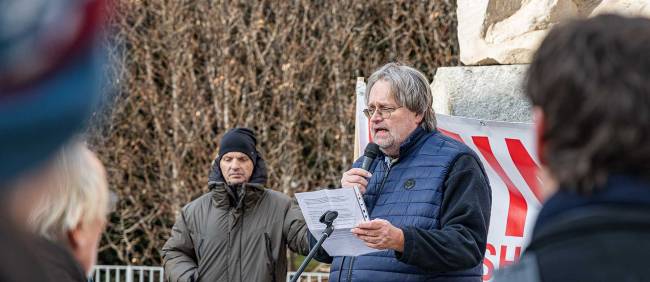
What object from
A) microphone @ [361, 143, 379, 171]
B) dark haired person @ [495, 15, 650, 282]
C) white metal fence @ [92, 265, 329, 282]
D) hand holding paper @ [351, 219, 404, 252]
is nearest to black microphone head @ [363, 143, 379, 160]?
microphone @ [361, 143, 379, 171]

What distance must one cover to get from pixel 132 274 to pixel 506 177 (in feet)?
16.1

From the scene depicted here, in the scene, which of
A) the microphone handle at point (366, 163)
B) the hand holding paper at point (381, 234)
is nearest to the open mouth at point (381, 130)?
the microphone handle at point (366, 163)

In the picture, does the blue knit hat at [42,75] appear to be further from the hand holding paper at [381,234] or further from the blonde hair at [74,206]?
the hand holding paper at [381,234]

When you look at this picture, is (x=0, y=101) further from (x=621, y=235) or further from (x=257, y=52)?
Result: (x=257, y=52)

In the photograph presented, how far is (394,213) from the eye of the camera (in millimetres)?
3668

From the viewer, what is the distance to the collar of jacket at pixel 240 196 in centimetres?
571

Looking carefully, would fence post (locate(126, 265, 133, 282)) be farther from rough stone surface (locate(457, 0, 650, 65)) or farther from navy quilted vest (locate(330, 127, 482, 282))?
navy quilted vest (locate(330, 127, 482, 282))

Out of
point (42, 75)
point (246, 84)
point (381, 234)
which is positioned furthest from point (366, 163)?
point (246, 84)

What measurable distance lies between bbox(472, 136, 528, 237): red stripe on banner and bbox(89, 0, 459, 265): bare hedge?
6256 mm

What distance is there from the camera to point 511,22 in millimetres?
4664

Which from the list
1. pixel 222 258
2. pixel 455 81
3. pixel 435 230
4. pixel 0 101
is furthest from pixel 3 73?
pixel 222 258

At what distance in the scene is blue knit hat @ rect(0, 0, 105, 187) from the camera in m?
0.74

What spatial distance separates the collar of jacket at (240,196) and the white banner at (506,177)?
1504 millimetres

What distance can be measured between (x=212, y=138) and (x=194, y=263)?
5.51 metres
